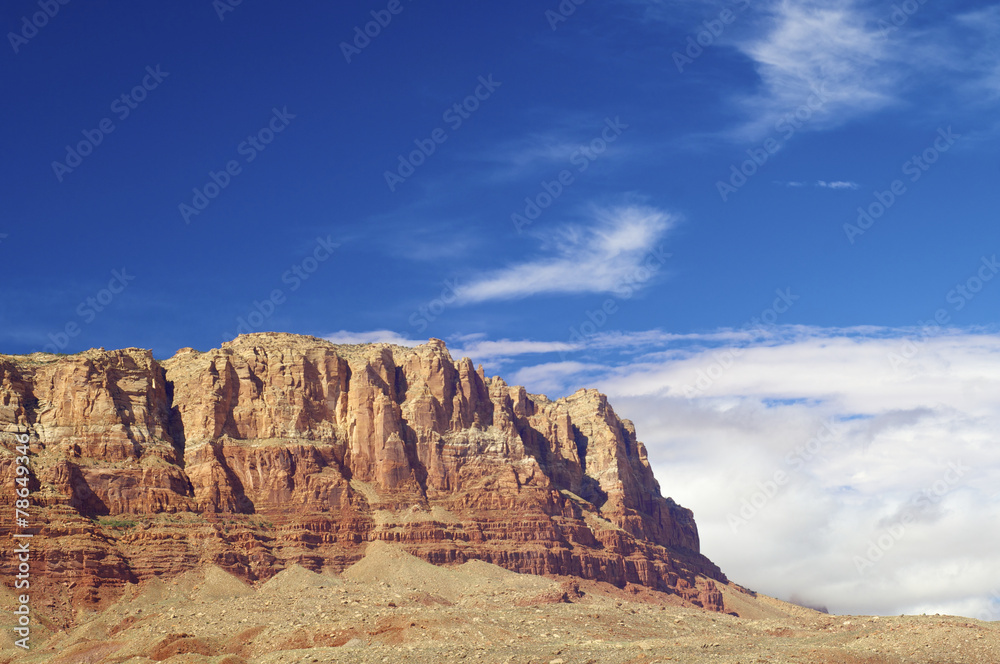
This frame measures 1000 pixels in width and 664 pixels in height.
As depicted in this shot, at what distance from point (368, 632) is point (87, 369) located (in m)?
78.8

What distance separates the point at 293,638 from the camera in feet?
398

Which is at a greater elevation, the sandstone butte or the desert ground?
the sandstone butte

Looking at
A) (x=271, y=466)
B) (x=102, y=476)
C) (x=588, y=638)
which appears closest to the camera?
(x=588, y=638)

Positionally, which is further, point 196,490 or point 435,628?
point 196,490

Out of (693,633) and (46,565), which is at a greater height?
(46,565)

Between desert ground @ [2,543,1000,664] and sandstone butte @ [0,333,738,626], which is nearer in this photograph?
desert ground @ [2,543,1000,664]

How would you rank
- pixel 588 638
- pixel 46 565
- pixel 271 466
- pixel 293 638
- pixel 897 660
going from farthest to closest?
pixel 271 466, pixel 46 565, pixel 588 638, pixel 293 638, pixel 897 660

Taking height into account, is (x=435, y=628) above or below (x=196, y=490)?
below

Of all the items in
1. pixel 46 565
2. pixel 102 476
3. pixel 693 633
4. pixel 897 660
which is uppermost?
pixel 102 476

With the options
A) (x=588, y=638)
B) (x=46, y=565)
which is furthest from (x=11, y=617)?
(x=588, y=638)

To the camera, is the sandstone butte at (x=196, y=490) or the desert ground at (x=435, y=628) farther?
the sandstone butte at (x=196, y=490)

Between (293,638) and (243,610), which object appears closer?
(293,638)

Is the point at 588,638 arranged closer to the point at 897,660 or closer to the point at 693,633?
the point at 693,633

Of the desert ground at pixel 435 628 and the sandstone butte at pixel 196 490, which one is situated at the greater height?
the sandstone butte at pixel 196 490
